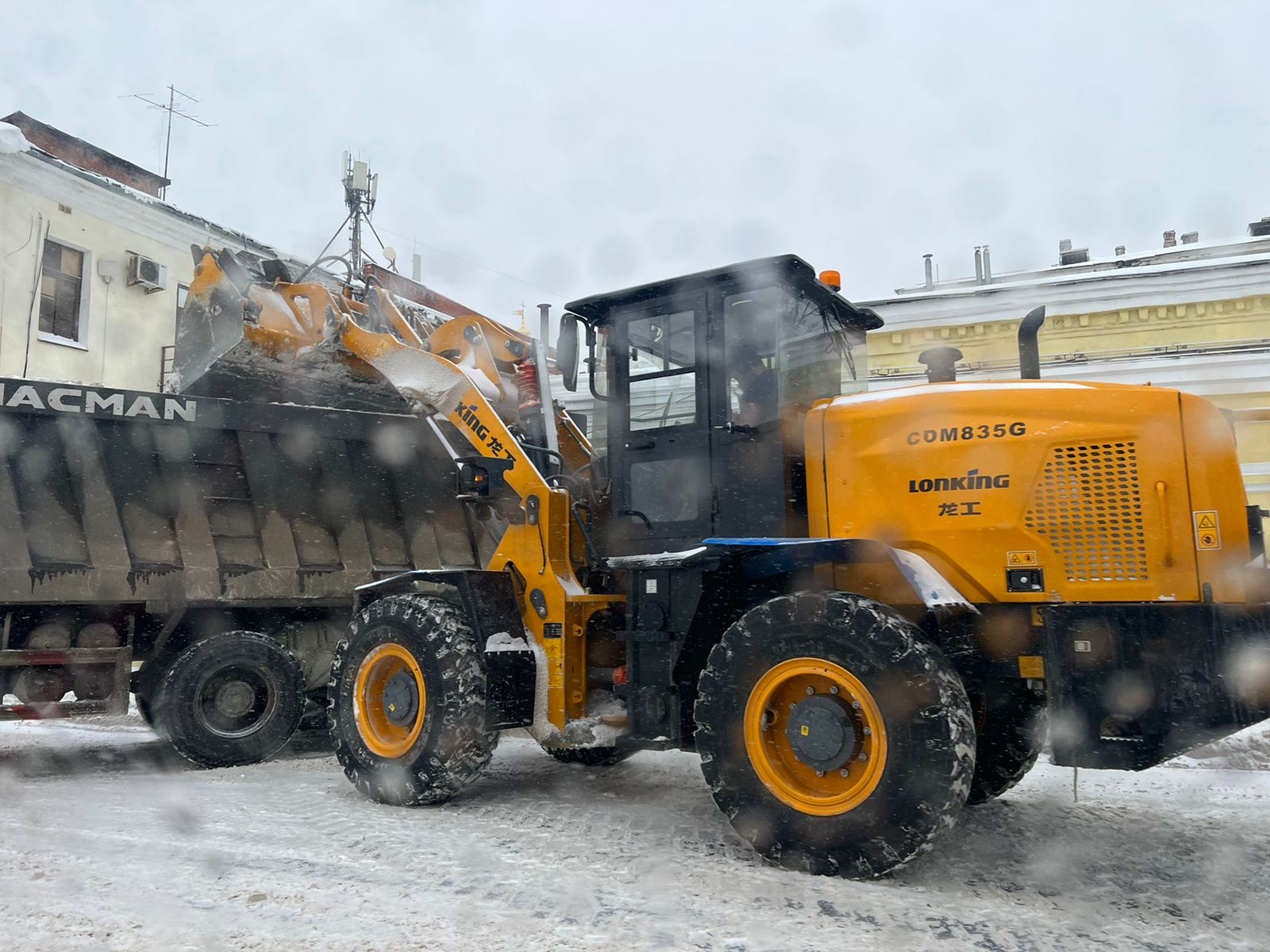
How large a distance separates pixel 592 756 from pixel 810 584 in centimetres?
267

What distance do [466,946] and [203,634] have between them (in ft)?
14.7

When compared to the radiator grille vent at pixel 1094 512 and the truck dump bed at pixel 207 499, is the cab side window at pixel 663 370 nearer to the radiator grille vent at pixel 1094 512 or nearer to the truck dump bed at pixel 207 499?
the radiator grille vent at pixel 1094 512

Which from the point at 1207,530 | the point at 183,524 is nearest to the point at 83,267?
the point at 183,524

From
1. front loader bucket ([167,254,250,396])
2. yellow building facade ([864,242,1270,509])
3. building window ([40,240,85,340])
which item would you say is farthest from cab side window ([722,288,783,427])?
building window ([40,240,85,340])

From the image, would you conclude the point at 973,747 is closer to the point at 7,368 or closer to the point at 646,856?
the point at 646,856

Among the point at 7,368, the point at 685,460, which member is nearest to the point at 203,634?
the point at 685,460

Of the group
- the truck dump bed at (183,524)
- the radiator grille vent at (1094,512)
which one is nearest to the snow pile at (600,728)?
the truck dump bed at (183,524)

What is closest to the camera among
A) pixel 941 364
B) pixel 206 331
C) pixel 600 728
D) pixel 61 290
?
pixel 941 364

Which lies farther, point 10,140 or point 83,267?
point 83,267

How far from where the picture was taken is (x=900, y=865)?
3.66 meters

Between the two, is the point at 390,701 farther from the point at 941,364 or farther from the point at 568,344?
the point at 941,364

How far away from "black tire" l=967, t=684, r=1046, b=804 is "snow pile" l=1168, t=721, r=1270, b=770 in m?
2.37

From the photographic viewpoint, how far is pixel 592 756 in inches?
255

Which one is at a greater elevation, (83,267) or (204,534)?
(83,267)
